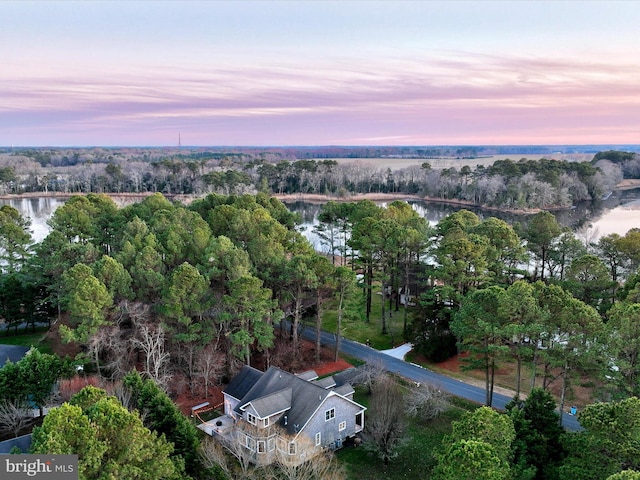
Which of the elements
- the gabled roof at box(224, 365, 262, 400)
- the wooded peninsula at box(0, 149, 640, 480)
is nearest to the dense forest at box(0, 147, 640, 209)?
the wooded peninsula at box(0, 149, 640, 480)

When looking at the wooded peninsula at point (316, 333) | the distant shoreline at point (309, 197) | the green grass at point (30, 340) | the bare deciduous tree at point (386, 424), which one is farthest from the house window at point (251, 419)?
the distant shoreline at point (309, 197)

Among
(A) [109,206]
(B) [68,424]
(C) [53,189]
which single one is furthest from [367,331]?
(C) [53,189]

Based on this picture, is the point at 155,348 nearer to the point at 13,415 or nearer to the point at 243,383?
the point at 243,383

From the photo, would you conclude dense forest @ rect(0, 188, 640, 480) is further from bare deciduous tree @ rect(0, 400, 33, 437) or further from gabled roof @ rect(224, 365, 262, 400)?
gabled roof @ rect(224, 365, 262, 400)

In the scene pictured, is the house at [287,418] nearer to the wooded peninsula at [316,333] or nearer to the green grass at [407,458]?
the wooded peninsula at [316,333]

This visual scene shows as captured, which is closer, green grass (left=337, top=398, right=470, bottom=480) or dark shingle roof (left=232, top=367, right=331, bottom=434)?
green grass (left=337, top=398, right=470, bottom=480)

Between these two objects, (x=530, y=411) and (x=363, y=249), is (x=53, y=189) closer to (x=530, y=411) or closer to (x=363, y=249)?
(x=363, y=249)
